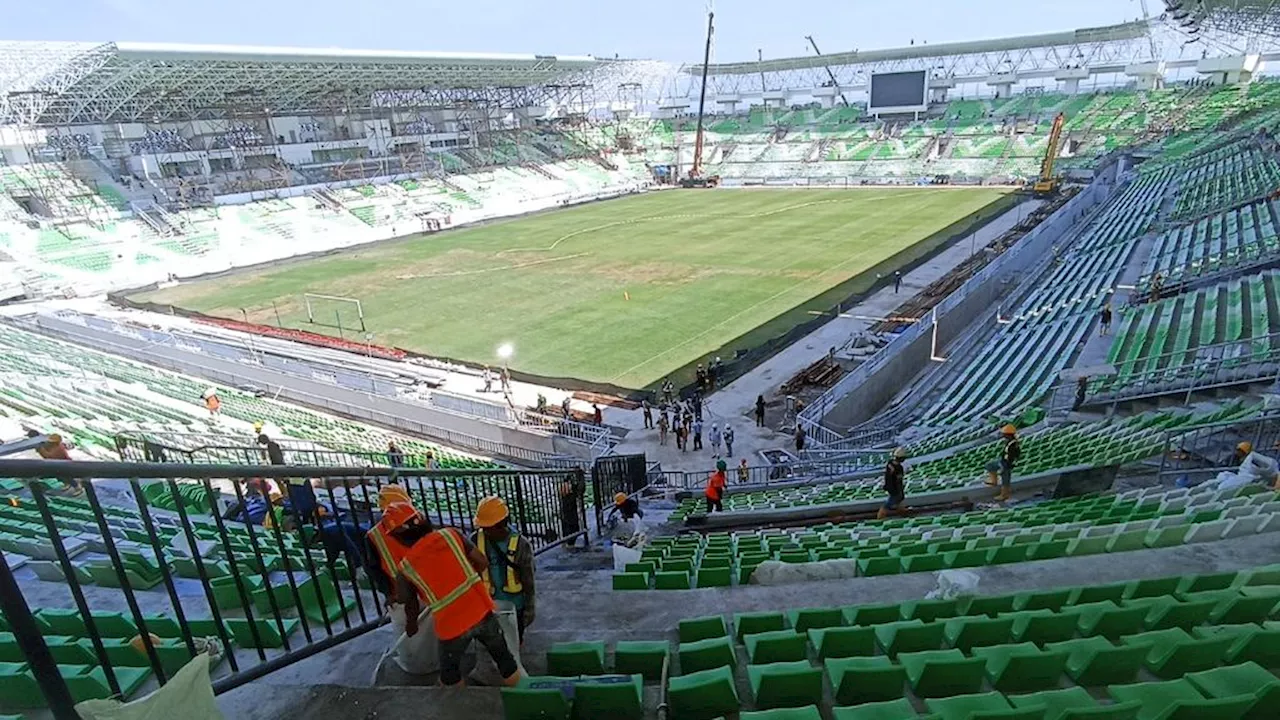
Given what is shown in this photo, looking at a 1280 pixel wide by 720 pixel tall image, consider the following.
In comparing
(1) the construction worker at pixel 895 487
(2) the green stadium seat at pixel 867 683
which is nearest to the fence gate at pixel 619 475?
(1) the construction worker at pixel 895 487

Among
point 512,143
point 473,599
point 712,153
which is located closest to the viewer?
point 473,599

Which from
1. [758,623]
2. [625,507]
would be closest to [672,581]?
[758,623]

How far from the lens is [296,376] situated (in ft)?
71.9

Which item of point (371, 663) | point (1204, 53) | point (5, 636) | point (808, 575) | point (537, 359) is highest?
point (1204, 53)

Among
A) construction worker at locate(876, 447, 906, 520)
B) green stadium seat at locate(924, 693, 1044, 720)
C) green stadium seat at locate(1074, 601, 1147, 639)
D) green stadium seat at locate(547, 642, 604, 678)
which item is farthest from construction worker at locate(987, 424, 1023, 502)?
green stadium seat at locate(547, 642, 604, 678)

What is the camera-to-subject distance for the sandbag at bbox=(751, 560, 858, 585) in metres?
5.97

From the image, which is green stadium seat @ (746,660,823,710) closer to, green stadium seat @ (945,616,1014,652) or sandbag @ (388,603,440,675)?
green stadium seat @ (945,616,1014,652)

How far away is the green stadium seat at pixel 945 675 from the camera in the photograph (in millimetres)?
3805

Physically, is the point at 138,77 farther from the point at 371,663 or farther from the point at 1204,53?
the point at 1204,53

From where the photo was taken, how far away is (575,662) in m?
4.17

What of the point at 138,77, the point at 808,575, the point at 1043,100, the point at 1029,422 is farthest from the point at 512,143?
the point at 808,575

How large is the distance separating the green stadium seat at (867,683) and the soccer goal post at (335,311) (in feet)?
93.6

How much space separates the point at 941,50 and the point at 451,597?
88668 millimetres

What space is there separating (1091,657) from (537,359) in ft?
71.7
